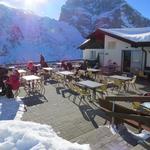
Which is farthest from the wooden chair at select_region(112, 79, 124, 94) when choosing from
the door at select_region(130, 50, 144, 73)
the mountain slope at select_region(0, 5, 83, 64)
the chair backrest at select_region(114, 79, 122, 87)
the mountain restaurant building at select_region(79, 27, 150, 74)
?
the mountain slope at select_region(0, 5, 83, 64)

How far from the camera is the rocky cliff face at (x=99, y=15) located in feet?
337

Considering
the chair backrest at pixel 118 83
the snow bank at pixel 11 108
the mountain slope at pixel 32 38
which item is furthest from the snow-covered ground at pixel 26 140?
the mountain slope at pixel 32 38

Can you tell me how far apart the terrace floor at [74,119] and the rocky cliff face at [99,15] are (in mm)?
84345

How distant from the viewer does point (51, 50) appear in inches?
2739

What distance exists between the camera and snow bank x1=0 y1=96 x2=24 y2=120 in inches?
269

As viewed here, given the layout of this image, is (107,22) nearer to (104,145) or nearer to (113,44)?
(113,44)

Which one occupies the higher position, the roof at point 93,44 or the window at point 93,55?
the roof at point 93,44

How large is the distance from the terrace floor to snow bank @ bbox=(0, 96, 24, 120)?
21 centimetres

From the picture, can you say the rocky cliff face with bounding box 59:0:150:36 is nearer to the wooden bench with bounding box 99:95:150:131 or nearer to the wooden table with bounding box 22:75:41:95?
the wooden table with bounding box 22:75:41:95

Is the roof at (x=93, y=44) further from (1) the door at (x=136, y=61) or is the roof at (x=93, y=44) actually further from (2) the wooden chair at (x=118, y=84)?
(2) the wooden chair at (x=118, y=84)

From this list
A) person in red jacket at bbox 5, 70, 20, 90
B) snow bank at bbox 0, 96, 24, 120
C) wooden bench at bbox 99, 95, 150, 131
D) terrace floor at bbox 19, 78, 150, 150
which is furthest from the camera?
A: person in red jacket at bbox 5, 70, 20, 90

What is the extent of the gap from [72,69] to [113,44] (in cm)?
375

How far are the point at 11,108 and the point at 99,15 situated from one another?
376 ft

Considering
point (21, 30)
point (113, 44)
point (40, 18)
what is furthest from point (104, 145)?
point (40, 18)
